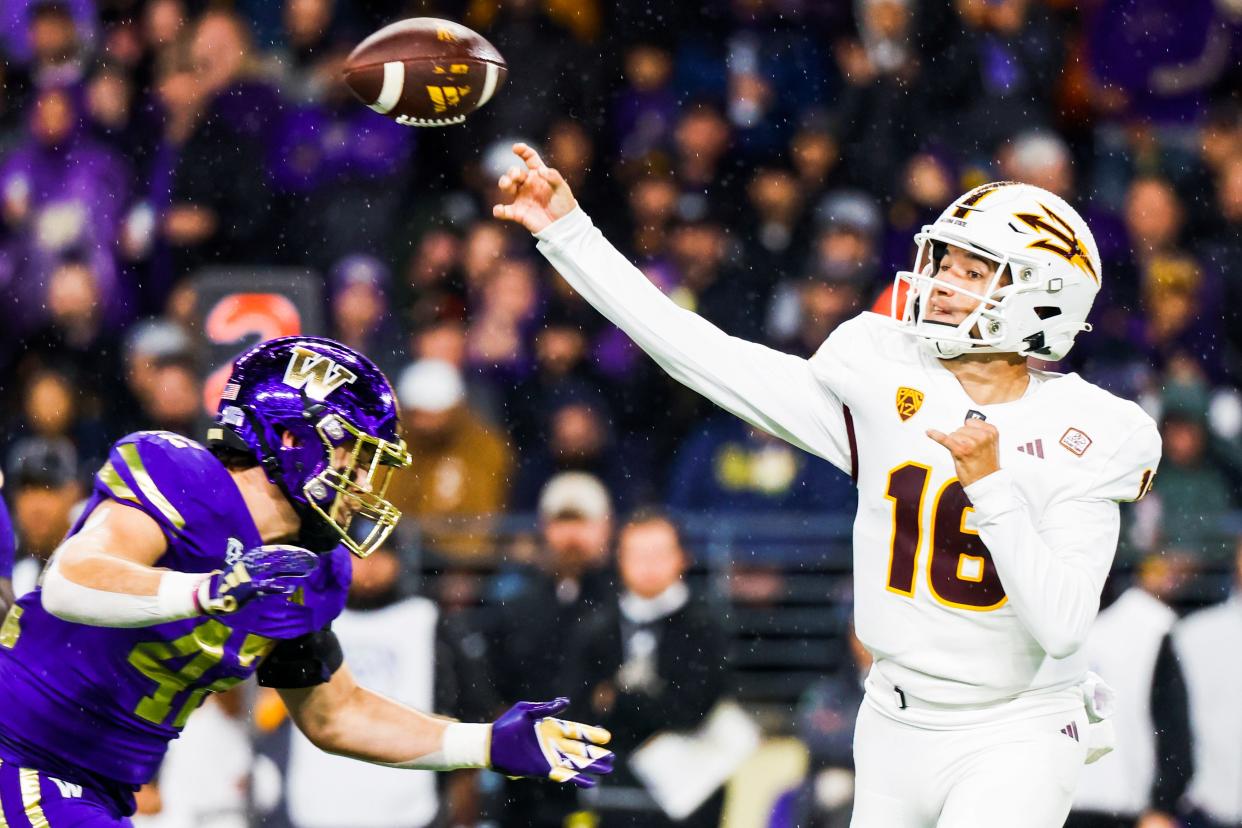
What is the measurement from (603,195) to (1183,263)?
98.8 inches

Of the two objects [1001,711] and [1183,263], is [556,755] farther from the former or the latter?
[1183,263]

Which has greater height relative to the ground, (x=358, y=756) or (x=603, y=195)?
(x=603, y=195)

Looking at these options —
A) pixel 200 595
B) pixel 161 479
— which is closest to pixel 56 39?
pixel 161 479

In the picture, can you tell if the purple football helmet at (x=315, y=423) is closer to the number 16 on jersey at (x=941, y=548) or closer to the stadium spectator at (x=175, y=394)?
the number 16 on jersey at (x=941, y=548)

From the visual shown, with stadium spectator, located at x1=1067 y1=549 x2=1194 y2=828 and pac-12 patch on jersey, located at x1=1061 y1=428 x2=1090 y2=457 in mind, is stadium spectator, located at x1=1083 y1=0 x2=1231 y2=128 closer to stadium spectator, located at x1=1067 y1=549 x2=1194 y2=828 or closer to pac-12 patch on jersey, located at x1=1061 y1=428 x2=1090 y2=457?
stadium spectator, located at x1=1067 y1=549 x2=1194 y2=828

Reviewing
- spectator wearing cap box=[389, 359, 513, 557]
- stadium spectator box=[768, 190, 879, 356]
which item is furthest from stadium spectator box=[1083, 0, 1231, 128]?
spectator wearing cap box=[389, 359, 513, 557]

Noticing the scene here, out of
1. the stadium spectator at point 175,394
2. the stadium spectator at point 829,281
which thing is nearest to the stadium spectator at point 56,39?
the stadium spectator at point 175,394

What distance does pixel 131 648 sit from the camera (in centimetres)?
360

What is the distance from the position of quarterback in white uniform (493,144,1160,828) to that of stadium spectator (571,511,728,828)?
7.53 ft

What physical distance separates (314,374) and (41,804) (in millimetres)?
955

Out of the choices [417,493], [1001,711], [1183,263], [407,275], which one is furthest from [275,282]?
[1183,263]

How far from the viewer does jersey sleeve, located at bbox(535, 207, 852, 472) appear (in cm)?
393

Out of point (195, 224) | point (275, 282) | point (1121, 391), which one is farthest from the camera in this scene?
point (195, 224)

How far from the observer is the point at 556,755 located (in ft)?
12.6
